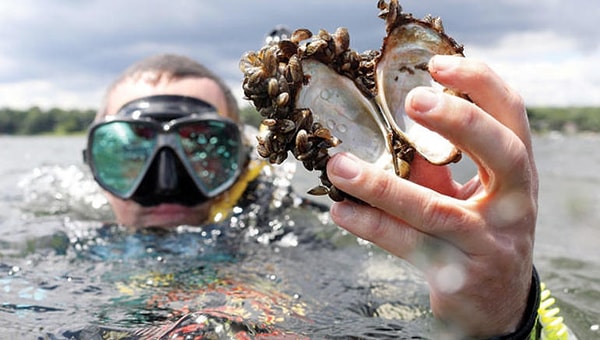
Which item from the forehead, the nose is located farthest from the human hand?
the forehead

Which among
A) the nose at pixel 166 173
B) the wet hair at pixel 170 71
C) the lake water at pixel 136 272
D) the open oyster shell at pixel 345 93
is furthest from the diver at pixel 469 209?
the wet hair at pixel 170 71

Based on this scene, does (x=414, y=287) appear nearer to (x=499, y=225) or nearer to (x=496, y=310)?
(x=496, y=310)

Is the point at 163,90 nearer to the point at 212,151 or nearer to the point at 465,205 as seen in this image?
the point at 212,151

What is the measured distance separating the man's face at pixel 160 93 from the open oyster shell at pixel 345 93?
2536mm

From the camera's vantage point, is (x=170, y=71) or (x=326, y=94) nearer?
(x=326, y=94)

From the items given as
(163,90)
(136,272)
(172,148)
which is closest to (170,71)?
(163,90)

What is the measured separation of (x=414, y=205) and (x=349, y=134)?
0.31 meters

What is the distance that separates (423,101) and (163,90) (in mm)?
3167

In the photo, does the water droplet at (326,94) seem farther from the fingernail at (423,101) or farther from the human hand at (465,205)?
the fingernail at (423,101)

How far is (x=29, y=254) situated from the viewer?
11.8 feet

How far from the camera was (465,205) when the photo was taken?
154 centimetres

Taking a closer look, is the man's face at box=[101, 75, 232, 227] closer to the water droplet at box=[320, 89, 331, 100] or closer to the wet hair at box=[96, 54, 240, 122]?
the wet hair at box=[96, 54, 240, 122]

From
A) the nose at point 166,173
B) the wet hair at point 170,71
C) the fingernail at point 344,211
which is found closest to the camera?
the fingernail at point 344,211

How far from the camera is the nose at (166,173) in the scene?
12.9 feet
